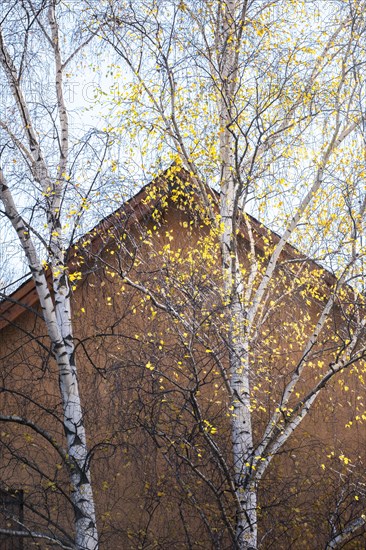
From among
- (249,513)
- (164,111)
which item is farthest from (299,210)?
(249,513)

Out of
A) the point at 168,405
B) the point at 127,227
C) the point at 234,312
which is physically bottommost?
the point at 168,405

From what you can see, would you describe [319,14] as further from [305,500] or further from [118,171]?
[305,500]

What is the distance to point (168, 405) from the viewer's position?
9.08 meters

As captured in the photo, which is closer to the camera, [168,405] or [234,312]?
[234,312]

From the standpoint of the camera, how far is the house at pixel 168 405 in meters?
8.71

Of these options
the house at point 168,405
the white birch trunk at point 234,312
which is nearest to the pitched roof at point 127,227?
the house at point 168,405

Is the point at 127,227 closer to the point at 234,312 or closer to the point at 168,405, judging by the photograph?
the point at 234,312

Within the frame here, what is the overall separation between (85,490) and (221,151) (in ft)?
12.1

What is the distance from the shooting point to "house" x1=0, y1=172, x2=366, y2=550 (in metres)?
8.71

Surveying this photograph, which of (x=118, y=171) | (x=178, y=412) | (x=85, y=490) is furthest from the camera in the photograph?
(x=178, y=412)

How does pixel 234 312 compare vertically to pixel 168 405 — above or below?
above

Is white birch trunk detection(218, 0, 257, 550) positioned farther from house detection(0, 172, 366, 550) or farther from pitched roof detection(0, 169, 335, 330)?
pitched roof detection(0, 169, 335, 330)

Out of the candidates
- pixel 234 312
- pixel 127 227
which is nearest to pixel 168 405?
pixel 234 312

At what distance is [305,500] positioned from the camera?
9695mm
